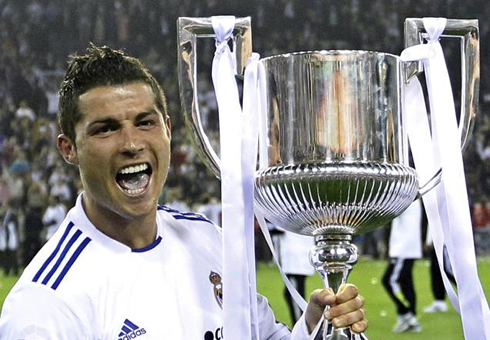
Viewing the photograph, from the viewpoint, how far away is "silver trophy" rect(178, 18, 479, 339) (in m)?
1.38

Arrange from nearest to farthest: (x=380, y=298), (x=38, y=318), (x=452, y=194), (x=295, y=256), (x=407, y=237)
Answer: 1. (x=452, y=194)
2. (x=38, y=318)
3. (x=407, y=237)
4. (x=295, y=256)
5. (x=380, y=298)

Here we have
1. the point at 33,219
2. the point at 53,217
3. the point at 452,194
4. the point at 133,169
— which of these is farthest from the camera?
the point at 33,219

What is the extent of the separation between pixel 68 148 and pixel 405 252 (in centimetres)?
446

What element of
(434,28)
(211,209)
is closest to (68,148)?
(434,28)

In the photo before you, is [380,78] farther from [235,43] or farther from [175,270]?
[175,270]

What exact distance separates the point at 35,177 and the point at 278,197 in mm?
10015

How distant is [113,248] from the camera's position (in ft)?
5.51

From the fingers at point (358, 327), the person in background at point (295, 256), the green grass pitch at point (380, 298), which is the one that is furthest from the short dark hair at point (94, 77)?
the green grass pitch at point (380, 298)

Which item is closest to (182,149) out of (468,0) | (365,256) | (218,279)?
(365,256)

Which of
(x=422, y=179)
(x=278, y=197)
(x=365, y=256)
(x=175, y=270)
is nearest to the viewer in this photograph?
(x=278, y=197)

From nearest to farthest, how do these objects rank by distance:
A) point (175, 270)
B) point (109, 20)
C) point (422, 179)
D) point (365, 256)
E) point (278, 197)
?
1. point (278, 197)
2. point (422, 179)
3. point (175, 270)
4. point (365, 256)
5. point (109, 20)

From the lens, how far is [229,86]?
4.73ft

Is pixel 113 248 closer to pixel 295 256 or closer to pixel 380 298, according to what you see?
pixel 295 256

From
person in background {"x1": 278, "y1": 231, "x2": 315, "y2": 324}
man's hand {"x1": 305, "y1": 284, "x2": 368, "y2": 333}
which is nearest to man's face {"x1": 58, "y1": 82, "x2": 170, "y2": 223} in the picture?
man's hand {"x1": 305, "y1": 284, "x2": 368, "y2": 333}
